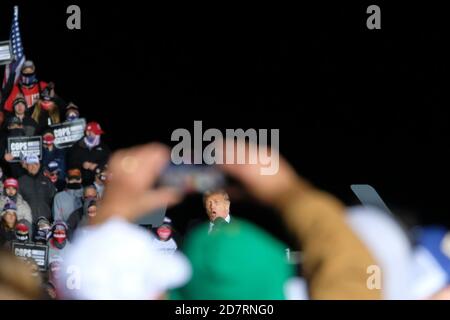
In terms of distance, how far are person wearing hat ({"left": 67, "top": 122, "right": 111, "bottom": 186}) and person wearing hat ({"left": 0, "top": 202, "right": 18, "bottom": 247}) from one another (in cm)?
43

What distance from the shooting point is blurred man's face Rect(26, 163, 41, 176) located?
16.5 feet

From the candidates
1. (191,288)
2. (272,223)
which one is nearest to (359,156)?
(272,223)

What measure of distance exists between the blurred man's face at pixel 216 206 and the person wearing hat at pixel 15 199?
1058 mm

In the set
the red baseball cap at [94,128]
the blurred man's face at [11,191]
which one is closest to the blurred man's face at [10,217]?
the blurred man's face at [11,191]

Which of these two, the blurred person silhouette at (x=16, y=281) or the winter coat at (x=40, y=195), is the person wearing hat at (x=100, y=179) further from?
the blurred person silhouette at (x=16, y=281)

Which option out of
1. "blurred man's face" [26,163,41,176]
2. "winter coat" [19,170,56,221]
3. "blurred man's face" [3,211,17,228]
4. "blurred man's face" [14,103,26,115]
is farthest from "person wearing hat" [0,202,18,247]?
"blurred man's face" [14,103,26,115]

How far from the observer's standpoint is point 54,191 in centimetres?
498

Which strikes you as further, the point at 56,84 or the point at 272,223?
the point at 56,84

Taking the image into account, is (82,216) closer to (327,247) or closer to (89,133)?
(89,133)

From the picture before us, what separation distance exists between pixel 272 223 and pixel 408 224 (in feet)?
2.35

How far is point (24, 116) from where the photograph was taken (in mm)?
5152

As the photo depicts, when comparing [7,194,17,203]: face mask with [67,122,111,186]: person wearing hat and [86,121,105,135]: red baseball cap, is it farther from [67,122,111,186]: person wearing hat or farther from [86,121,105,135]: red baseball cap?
[86,121,105,135]: red baseball cap

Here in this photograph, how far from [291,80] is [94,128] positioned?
44.2 inches
